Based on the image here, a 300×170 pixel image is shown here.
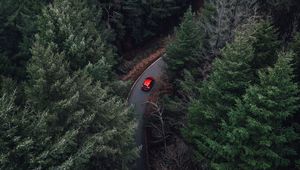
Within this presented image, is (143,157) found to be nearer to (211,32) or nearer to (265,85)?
(211,32)

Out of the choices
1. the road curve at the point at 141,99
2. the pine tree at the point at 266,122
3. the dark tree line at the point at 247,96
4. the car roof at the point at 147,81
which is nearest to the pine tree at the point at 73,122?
the dark tree line at the point at 247,96

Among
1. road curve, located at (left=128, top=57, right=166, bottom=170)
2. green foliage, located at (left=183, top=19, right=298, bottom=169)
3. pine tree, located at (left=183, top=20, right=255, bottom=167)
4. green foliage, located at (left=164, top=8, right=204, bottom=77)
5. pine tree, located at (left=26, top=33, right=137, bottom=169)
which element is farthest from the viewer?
road curve, located at (left=128, top=57, right=166, bottom=170)

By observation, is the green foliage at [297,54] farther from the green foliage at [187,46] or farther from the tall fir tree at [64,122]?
the tall fir tree at [64,122]

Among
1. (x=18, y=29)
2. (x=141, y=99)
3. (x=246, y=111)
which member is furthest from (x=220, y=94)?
(x=18, y=29)

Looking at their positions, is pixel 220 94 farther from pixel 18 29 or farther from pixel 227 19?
pixel 18 29

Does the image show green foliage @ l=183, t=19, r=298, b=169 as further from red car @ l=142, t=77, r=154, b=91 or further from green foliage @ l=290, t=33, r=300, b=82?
red car @ l=142, t=77, r=154, b=91

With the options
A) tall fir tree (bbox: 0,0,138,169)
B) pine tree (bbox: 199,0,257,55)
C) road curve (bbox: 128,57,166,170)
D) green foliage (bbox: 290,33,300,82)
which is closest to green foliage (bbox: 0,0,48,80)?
tall fir tree (bbox: 0,0,138,169)
